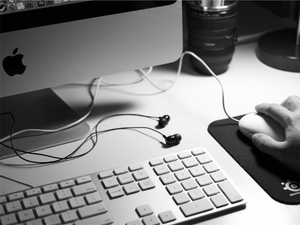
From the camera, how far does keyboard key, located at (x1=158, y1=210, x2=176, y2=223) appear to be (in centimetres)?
58

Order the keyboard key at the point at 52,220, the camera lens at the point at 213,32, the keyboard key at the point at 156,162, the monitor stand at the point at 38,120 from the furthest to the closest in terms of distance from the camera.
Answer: the camera lens at the point at 213,32 < the monitor stand at the point at 38,120 < the keyboard key at the point at 156,162 < the keyboard key at the point at 52,220

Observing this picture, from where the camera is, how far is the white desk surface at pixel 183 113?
66 centimetres

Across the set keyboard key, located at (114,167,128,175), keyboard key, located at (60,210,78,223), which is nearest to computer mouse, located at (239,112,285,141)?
keyboard key, located at (114,167,128,175)

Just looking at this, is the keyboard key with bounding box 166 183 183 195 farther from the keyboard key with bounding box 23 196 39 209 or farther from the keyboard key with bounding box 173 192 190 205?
the keyboard key with bounding box 23 196 39 209

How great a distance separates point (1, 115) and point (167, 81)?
1.15ft

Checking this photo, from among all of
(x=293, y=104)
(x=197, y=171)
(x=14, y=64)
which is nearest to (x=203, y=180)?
(x=197, y=171)

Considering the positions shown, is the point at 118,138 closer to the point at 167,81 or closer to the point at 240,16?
the point at 167,81

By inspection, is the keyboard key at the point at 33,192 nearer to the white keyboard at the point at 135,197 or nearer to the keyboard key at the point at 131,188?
the white keyboard at the point at 135,197

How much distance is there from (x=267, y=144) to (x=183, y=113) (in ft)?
0.66

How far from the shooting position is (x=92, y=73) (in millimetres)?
784

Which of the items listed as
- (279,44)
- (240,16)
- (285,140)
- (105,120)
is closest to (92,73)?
(105,120)

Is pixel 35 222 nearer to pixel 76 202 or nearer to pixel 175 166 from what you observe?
pixel 76 202

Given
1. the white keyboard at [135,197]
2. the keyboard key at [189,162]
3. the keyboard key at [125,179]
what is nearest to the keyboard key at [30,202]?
the white keyboard at [135,197]

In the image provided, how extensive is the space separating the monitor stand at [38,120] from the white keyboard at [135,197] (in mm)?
154
